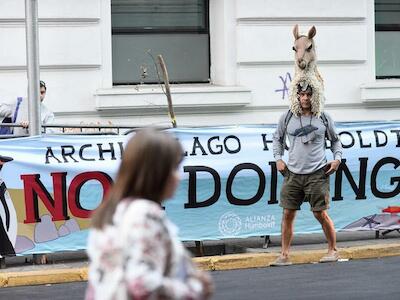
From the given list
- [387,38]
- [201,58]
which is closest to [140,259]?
[201,58]

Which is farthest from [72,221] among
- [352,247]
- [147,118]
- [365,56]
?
[365,56]

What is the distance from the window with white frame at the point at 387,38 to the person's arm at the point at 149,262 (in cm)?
1300

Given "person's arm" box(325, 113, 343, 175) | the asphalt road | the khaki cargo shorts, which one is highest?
"person's arm" box(325, 113, 343, 175)

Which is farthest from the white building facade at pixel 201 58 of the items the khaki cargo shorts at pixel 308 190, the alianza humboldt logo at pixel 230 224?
the khaki cargo shorts at pixel 308 190

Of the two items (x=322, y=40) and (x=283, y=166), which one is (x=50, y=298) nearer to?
(x=283, y=166)

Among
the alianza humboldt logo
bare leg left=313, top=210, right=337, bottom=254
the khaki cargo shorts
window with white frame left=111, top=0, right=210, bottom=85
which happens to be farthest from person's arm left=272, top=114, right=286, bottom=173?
window with white frame left=111, top=0, right=210, bottom=85

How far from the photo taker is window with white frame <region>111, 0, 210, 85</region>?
15266mm

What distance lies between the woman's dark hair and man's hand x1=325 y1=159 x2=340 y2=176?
7.07m

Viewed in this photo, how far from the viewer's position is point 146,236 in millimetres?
3777

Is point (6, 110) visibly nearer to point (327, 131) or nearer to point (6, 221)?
point (6, 221)

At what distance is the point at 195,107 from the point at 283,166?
424cm

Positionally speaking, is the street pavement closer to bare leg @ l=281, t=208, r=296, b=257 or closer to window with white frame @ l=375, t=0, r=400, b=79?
bare leg @ l=281, t=208, r=296, b=257

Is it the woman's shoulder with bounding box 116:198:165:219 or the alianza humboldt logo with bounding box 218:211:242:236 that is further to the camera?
the alianza humboldt logo with bounding box 218:211:242:236

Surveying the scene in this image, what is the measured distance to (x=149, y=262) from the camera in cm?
377
